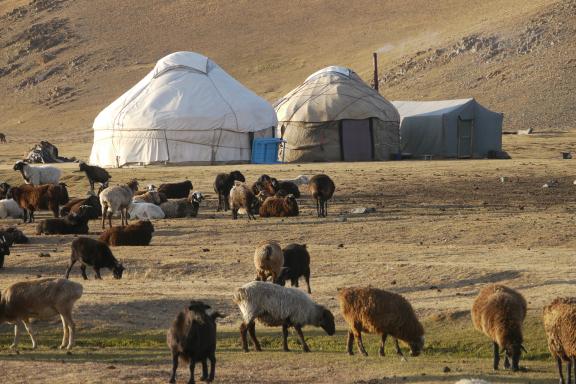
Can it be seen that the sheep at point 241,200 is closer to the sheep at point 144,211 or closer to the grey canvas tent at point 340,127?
the sheep at point 144,211

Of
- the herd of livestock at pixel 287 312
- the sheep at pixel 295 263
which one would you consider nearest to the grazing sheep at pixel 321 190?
the herd of livestock at pixel 287 312

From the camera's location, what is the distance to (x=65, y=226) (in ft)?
88.8

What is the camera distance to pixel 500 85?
78.2 metres

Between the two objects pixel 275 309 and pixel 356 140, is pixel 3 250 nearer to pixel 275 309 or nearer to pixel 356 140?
pixel 275 309

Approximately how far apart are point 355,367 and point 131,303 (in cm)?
525

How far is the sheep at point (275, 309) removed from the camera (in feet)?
49.8

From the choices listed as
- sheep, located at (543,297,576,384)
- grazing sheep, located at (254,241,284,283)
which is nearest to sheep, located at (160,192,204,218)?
grazing sheep, located at (254,241,284,283)

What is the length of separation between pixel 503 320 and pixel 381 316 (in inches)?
58.5

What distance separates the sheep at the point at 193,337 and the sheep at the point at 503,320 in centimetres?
329

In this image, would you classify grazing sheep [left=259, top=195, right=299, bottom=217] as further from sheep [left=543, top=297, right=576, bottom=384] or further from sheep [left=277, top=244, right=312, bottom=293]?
sheep [left=543, top=297, right=576, bottom=384]

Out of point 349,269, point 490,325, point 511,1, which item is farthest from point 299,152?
point 511,1

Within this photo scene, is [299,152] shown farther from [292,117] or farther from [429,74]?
[429,74]

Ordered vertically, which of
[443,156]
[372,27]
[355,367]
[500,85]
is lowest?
[355,367]

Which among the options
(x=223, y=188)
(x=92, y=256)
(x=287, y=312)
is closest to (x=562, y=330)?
(x=287, y=312)
